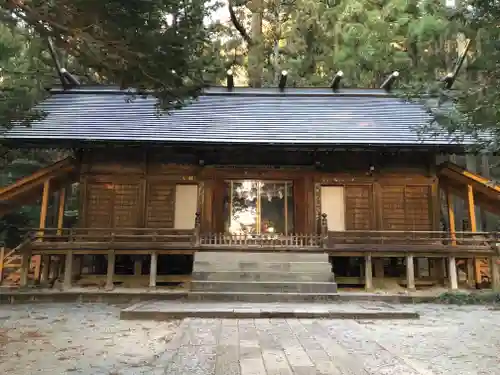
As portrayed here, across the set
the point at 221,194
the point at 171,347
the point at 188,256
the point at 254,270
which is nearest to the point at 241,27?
the point at 221,194

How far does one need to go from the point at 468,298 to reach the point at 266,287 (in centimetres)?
482

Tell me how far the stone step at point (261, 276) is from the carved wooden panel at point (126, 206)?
3.44 metres

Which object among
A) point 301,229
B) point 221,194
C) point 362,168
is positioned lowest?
point 301,229

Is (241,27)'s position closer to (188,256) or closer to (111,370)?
(188,256)

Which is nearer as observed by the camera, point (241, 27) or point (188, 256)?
point (188, 256)

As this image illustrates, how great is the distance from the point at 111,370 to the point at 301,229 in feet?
28.5

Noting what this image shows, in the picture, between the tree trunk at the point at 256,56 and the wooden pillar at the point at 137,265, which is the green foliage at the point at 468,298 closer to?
the wooden pillar at the point at 137,265

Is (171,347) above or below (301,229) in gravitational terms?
below

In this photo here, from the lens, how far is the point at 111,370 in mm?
4301

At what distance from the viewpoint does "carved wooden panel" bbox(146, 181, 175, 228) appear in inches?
474

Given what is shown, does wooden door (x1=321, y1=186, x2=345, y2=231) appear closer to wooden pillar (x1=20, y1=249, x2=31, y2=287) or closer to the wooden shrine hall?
the wooden shrine hall

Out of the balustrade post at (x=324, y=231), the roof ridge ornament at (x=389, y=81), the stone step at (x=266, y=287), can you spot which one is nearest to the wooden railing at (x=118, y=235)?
the stone step at (x=266, y=287)

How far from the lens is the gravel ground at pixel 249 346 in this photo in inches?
168

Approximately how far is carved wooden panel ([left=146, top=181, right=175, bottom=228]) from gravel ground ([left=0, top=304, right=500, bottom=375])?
4.53 m
